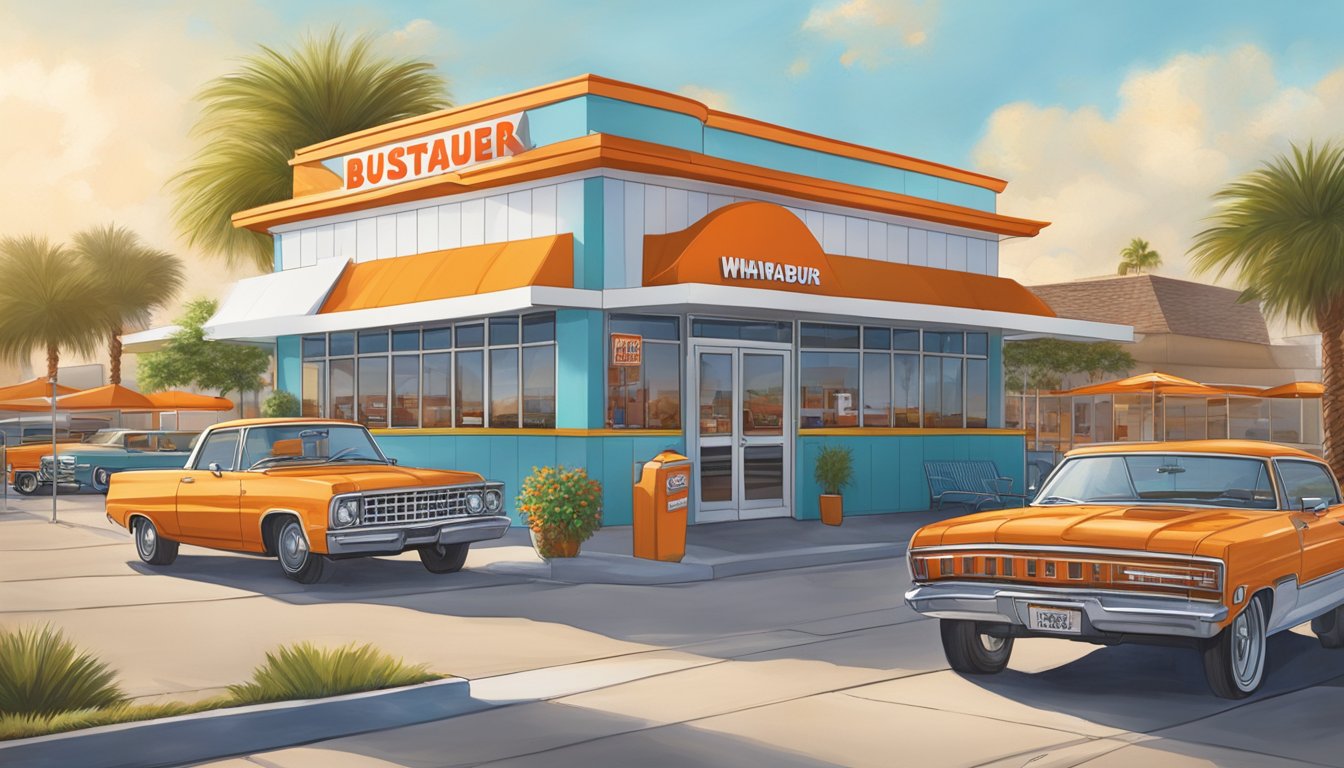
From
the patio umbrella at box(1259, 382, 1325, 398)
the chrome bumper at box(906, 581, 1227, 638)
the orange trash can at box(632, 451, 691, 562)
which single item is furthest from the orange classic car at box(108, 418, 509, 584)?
the patio umbrella at box(1259, 382, 1325, 398)

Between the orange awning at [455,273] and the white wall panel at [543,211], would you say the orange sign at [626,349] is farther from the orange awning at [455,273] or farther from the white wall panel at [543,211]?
the white wall panel at [543,211]

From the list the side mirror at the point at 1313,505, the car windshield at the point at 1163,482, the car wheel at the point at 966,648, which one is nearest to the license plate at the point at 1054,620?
the car wheel at the point at 966,648

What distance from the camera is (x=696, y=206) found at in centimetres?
1991

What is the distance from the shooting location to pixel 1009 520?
340 inches

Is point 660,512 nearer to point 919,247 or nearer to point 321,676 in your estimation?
point 321,676

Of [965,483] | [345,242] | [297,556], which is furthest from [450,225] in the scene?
[965,483]

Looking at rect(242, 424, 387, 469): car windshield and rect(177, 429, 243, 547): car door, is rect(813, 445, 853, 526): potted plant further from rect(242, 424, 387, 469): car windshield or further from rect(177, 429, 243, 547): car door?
rect(177, 429, 243, 547): car door

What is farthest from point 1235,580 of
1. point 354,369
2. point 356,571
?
point 354,369

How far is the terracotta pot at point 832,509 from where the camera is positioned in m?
19.9

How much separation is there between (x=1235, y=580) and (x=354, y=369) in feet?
58.5

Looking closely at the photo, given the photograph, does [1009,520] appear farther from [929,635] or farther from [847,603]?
[847,603]

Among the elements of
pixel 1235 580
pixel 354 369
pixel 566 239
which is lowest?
pixel 1235 580

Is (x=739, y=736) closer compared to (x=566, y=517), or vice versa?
(x=739, y=736)

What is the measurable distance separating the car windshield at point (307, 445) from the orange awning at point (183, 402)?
1813 centimetres
